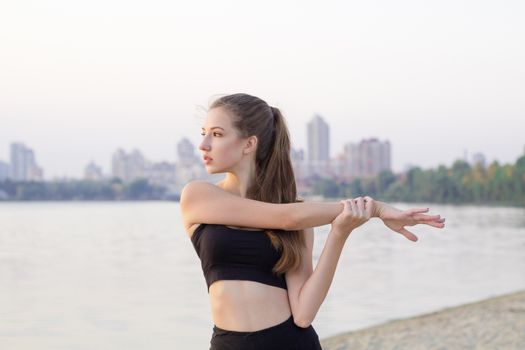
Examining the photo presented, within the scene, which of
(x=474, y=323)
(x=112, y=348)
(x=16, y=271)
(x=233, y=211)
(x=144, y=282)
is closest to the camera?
(x=233, y=211)

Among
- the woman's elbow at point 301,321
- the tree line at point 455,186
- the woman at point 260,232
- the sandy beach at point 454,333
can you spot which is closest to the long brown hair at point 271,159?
the woman at point 260,232

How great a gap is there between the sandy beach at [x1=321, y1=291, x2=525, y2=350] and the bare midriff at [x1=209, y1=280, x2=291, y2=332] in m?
6.38

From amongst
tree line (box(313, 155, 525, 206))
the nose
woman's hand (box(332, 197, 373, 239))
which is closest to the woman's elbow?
woman's hand (box(332, 197, 373, 239))

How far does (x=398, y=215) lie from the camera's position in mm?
2143

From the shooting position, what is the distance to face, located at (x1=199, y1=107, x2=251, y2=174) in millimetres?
2154

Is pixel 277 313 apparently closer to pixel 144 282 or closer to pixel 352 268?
pixel 144 282

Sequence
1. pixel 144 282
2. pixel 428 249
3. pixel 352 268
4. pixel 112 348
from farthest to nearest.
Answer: pixel 428 249
pixel 352 268
pixel 144 282
pixel 112 348

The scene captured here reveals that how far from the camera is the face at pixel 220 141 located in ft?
7.07

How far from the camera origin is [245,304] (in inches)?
83.7

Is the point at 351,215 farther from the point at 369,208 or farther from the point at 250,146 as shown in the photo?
the point at 250,146

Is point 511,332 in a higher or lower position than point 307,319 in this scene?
lower

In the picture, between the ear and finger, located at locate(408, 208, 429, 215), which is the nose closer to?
the ear

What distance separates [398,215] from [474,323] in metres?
8.28

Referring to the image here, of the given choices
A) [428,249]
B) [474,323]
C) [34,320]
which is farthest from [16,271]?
[474,323]
